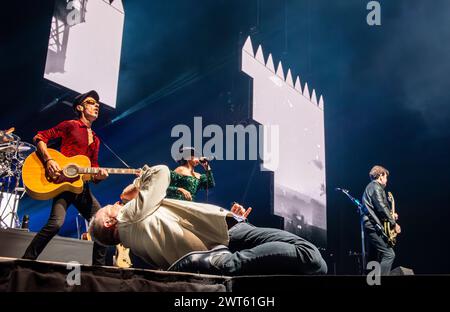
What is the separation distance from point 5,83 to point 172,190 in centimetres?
236

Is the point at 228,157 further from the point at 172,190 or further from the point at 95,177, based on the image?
the point at 95,177

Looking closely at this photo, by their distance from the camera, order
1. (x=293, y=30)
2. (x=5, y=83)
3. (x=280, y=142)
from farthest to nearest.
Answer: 1. (x=293, y=30)
2. (x=280, y=142)
3. (x=5, y=83)

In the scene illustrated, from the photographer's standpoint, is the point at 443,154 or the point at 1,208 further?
the point at 443,154

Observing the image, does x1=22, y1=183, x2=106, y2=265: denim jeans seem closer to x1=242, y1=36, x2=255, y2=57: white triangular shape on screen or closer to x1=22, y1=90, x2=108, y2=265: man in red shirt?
x1=22, y1=90, x2=108, y2=265: man in red shirt

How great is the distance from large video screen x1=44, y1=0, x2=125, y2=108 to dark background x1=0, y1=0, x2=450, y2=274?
82cm

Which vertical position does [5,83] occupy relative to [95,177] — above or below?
above

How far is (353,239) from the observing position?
27.6 ft

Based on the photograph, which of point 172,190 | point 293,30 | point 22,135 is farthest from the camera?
point 293,30

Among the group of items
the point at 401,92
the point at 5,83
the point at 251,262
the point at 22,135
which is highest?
the point at 401,92

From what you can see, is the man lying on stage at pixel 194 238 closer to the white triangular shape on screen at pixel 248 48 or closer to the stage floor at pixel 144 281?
the stage floor at pixel 144 281

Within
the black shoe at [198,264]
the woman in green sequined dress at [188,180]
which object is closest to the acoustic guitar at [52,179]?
the woman in green sequined dress at [188,180]

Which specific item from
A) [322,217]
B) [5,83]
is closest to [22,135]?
[5,83]

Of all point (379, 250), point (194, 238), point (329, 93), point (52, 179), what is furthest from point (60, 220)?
point (329, 93)

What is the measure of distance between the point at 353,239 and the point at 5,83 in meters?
7.06
